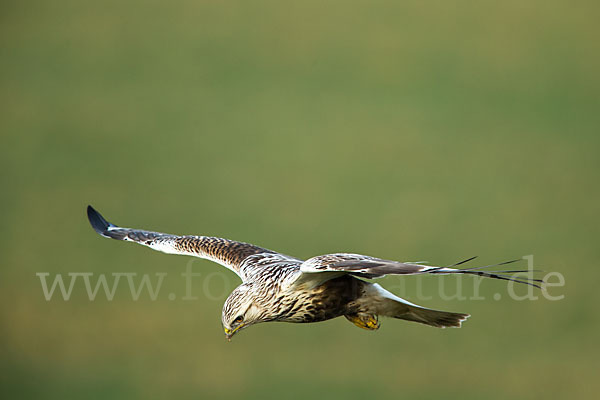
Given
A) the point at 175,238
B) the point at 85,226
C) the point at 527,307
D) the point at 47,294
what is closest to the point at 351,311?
the point at 175,238

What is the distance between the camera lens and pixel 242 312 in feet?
25.1

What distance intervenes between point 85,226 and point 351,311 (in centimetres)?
1709

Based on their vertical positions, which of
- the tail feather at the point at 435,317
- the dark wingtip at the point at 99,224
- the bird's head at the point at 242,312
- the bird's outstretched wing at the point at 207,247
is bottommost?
the bird's head at the point at 242,312

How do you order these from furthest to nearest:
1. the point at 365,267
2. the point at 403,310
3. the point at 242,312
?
the point at 403,310 → the point at 242,312 → the point at 365,267

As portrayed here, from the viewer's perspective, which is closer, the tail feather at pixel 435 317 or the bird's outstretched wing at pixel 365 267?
the bird's outstretched wing at pixel 365 267

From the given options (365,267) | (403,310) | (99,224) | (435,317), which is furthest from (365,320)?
(99,224)

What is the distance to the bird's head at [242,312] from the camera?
7648 millimetres

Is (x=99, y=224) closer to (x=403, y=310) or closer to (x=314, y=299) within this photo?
(x=314, y=299)

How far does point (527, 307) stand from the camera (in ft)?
60.3

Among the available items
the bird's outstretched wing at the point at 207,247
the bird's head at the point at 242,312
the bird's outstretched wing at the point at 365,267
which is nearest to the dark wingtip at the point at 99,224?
the bird's outstretched wing at the point at 207,247

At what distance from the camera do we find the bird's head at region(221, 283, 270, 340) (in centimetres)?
765

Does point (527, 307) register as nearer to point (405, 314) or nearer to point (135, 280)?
point (135, 280)

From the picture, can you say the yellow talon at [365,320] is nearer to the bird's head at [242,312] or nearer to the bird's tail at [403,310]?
the bird's tail at [403,310]

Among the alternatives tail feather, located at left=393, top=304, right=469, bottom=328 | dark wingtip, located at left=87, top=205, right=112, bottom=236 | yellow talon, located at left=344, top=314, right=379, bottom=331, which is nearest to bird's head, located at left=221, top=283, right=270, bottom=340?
yellow talon, located at left=344, top=314, right=379, bottom=331
